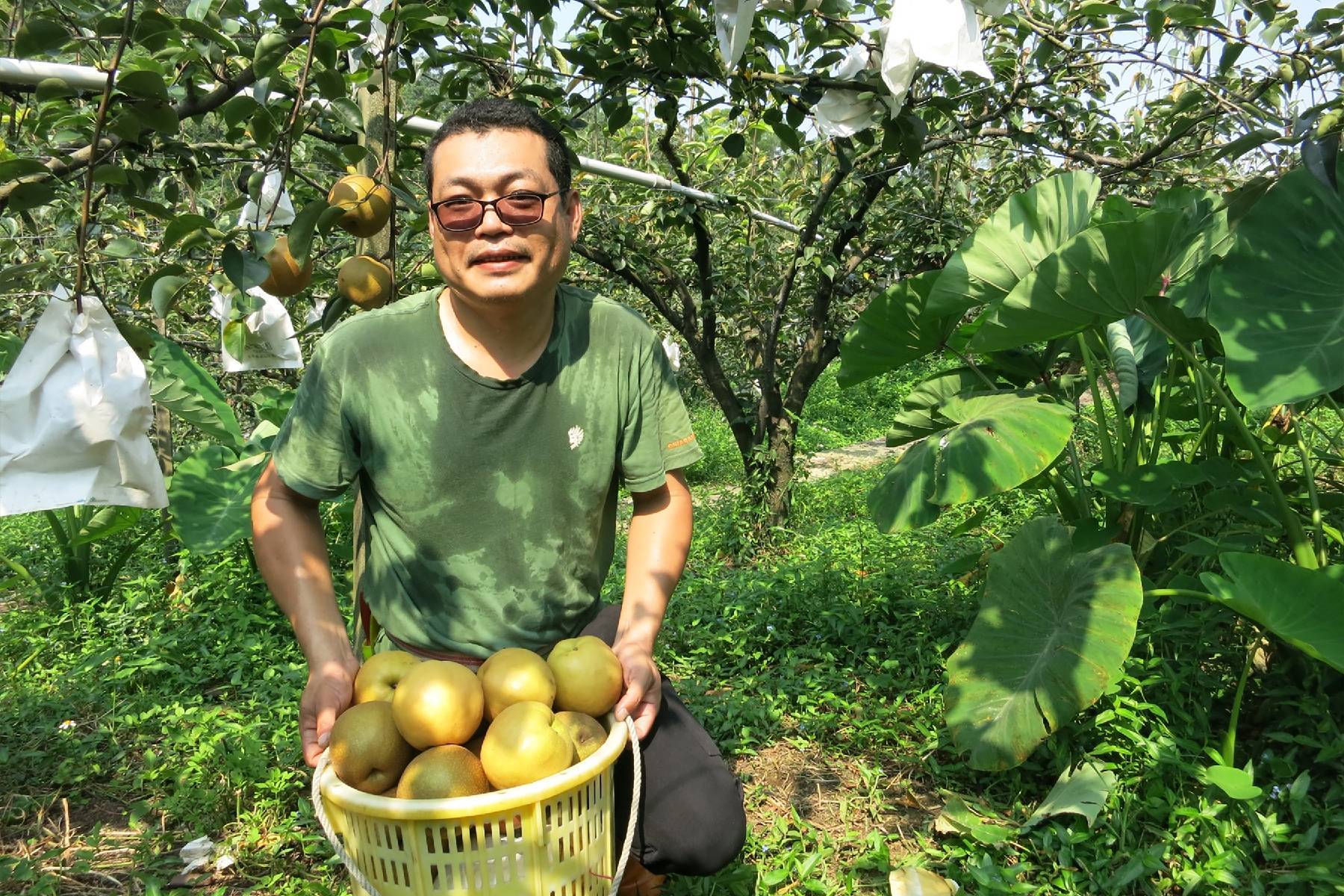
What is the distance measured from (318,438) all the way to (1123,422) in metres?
2.26

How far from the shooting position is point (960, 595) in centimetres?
329

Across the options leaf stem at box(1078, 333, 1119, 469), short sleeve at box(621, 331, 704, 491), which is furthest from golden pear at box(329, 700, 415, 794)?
leaf stem at box(1078, 333, 1119, 469)

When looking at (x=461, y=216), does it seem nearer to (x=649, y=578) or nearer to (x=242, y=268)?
(x=242, y=268)

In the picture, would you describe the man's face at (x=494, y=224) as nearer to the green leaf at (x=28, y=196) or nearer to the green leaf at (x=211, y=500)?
the green leaf at (x=28, y=196)

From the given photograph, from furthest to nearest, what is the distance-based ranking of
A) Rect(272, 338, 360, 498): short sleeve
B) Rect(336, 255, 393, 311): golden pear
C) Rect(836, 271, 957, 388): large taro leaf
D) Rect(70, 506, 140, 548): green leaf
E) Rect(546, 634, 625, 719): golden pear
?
1. Rect(70, 506, 140, 548): green leaf
2. Rect(836, 271, 957, 388): large taro leaf
3. Rect(336, 255, 393, 311): golden pear
4. Rect(272, 338, 360, 498): short sleeve
5. Rect(546, 634, 625, 719): golden pear

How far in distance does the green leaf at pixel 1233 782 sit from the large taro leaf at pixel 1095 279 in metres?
1.01

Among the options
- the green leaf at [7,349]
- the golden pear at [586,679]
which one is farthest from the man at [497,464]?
the green leaf at [7,349]

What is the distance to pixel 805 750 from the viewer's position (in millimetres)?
2570

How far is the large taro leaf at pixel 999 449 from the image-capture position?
2.25 meters

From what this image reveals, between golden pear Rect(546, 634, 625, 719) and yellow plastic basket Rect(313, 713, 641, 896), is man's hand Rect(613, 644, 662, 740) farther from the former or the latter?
yellow plastic basket Rect(313, 713, 641, 896)

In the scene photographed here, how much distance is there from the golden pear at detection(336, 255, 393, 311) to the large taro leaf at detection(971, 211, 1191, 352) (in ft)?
4.62

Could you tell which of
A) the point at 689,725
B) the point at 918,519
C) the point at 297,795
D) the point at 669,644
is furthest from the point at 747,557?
the point at 689,725

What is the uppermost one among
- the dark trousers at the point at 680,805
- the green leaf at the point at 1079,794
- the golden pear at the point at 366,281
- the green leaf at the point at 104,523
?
the golden pear at the point at 366,281

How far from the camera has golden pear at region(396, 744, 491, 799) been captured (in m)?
1.17
